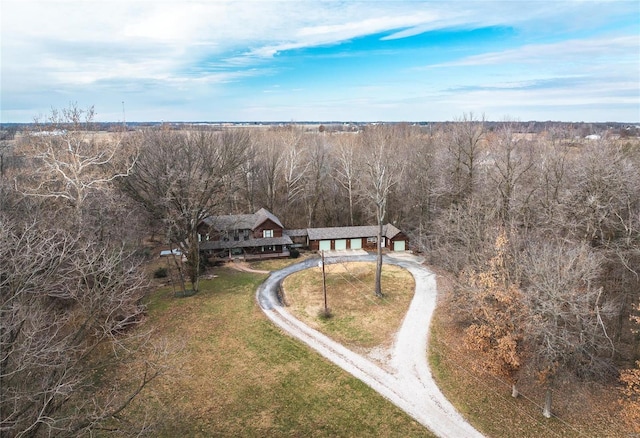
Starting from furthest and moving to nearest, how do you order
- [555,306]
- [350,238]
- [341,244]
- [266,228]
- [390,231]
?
[390,231], [341,244], [350,238], [266,228], [555,306]

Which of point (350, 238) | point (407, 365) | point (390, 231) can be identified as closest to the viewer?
point (407, 365)

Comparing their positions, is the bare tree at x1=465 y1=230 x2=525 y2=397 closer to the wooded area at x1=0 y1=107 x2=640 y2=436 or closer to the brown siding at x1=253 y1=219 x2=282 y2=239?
the wooded area at x1=0 y1=107 x2=640 y2=436

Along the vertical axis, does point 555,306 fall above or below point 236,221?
below

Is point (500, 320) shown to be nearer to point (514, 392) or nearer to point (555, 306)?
point (555, 306)

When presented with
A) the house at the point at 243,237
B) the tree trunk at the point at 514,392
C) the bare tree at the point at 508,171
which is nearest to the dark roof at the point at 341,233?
the house at the point at 243,237

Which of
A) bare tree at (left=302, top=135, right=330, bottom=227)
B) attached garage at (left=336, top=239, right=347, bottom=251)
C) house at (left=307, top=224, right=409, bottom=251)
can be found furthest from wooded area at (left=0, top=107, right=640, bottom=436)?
attached garage at (left=336, top=239, right=347, bottom=251)

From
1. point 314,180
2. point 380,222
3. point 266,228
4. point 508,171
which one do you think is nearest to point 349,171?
point 314,180

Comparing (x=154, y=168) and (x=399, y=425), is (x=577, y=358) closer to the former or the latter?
(x=399, y=425)

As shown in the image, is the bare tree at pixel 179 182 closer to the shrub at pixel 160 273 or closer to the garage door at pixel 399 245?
the shrub at pixel 160 273
